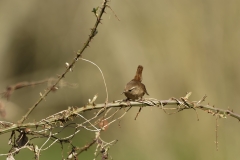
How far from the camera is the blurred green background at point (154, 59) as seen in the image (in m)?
3.65

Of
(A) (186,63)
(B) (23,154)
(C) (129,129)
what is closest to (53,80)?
(B) (23,154)

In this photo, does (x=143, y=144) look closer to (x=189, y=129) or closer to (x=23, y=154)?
(x=189, y=129)

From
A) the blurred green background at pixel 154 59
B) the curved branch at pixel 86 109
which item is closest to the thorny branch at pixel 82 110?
the curved branch at pixel 86 109

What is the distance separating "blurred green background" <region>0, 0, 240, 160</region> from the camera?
144 inches

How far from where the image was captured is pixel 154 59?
4012 millimetres

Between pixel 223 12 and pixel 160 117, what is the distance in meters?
1.04

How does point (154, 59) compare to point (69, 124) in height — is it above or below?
above

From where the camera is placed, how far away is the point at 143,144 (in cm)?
413

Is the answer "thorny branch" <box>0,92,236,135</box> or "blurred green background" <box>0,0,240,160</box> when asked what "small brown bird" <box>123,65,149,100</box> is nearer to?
"thorny branch" <box>0,92,236,135</box>

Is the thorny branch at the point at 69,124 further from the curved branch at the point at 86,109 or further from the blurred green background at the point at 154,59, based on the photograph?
the blurred green background at the point at 154,59

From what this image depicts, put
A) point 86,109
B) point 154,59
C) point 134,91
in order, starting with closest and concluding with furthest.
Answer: point 86,109 < point 134,91 < point 154,59

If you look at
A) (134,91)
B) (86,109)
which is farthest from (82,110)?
(134,91)

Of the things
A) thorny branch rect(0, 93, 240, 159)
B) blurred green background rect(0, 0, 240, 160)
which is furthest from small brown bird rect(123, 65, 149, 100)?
blurred green background rect(0, 0, 240, 160)

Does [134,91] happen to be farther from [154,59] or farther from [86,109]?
[154,59]
